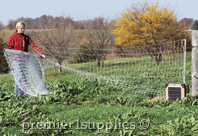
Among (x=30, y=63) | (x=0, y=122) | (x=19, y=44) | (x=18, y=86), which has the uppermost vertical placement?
(x=19, y=44)

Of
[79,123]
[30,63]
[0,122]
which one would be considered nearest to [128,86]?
[30,63]

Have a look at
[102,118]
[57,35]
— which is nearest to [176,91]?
[102,118]

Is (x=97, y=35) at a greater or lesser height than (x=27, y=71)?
greater

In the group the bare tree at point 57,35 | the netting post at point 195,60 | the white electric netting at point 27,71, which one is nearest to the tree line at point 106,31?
the bare tree at point 57,35

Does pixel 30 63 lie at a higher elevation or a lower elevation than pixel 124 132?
higher

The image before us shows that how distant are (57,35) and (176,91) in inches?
243

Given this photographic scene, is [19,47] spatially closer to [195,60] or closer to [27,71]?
[27,71]

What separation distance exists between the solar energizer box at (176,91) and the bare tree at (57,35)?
5310mm

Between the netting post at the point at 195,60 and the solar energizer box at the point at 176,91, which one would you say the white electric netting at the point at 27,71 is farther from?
the netting post at the point at 195,60

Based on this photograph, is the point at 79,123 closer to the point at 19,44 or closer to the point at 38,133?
the point at 38,133

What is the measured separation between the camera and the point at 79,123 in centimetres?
327

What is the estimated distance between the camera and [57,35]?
31.0 feet

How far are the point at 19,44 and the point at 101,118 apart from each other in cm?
281

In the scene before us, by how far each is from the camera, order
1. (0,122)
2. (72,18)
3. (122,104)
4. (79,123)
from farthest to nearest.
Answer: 1. (72,18)
2. (122,104)
3. (0,122)
4. (79,123)
